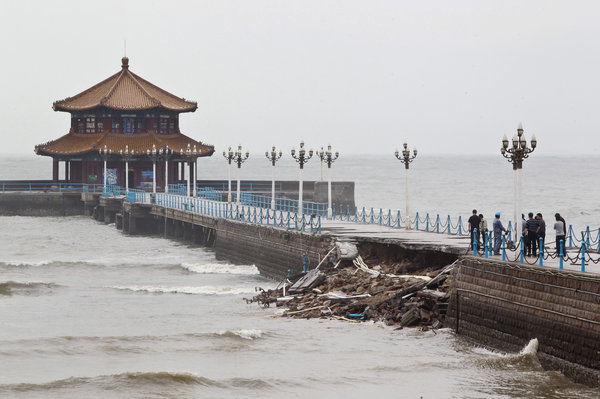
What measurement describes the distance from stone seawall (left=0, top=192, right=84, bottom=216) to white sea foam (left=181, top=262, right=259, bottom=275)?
114 ft

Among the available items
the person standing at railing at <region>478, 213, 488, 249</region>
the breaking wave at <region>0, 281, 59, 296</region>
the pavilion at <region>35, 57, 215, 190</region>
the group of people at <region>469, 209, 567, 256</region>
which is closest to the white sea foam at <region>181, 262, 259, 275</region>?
the breaking wave at <region>0, 281, 59, 296</region>

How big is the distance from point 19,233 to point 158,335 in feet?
145

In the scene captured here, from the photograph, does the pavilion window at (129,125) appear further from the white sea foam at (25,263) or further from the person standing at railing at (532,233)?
the person standing at railing at (532,233)

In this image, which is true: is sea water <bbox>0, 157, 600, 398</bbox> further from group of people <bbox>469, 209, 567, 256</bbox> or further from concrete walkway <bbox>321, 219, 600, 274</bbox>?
group of people <bbox>469, 209, 567, 256</bbox>

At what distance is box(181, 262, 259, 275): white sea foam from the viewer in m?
45.2

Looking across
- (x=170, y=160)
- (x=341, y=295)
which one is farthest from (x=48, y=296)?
(x=170, y=160)

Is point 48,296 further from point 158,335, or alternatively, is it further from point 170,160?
point 170,160

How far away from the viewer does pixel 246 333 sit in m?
28.9

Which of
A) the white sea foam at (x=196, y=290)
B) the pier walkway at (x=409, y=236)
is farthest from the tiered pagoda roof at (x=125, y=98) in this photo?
the white sea foam at (x=196, y=290)

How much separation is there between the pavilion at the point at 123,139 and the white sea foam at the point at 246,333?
52903mm

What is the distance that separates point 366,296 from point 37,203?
180 ft

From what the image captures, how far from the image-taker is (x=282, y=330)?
29062mm

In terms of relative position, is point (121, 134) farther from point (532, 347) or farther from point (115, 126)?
point (532, 347)

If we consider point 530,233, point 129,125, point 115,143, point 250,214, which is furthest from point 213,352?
point 129,125
